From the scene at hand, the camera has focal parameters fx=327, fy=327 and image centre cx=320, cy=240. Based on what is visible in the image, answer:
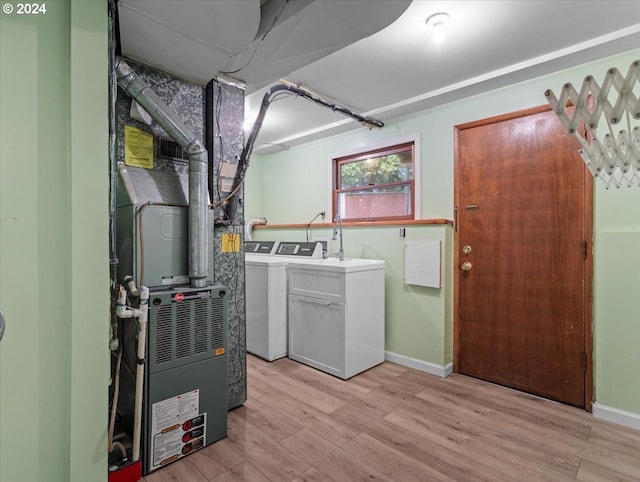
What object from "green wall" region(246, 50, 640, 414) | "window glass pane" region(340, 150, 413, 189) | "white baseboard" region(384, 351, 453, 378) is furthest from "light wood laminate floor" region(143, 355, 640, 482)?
"window glass pane" region(340, 150, 413, 189)

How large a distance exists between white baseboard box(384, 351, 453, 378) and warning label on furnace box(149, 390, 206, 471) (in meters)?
1.85

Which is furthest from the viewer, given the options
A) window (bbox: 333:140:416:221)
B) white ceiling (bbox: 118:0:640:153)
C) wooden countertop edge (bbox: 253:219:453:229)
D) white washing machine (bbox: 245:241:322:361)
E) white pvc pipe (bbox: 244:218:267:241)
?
white pvc pipe (bbox: 244:218:267:241)

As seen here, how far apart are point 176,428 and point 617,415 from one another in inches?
106

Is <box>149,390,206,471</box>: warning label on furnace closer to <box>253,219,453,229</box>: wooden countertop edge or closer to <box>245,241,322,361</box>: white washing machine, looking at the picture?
<box>245,241,322,361</box>: white washing machine

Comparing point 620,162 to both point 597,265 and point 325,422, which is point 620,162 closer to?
point 597,265

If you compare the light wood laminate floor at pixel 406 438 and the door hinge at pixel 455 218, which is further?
the door hinge at pixel 455 218

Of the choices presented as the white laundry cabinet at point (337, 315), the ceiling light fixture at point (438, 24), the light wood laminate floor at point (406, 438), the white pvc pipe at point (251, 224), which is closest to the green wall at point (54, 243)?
the light wood laminate floor at point (406, 438)

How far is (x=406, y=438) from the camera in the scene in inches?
75.9

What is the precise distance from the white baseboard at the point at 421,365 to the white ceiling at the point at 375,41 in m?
2.30

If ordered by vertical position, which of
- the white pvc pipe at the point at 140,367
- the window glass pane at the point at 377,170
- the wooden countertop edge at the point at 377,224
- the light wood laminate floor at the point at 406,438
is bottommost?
the light wood laminate floor at the point at 406,438

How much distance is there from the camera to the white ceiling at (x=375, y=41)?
5.02 ft

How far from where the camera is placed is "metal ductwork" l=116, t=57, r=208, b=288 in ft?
5.72

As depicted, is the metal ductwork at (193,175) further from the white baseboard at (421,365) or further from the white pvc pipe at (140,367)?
the white baseboard at (421,365)

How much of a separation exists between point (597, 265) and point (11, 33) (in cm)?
316
